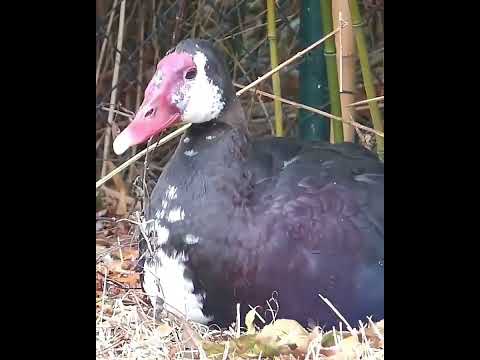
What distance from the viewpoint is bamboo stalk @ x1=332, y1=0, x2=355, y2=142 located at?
2047mm

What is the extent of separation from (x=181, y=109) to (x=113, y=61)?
0.62ft

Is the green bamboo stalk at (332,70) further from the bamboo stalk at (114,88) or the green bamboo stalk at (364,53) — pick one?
the bamboo stalk at (114,88)

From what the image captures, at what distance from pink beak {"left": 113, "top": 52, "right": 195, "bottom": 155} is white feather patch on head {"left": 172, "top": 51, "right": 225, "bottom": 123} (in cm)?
1

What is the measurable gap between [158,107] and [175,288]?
0.93 feet

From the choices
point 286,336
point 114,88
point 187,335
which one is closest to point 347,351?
point 286,336

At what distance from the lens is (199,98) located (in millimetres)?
2006

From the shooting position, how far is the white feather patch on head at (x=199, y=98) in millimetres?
1988

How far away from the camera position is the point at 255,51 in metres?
2.10

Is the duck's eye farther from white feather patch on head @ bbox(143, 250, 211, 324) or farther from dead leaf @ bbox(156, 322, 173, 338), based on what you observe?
dead leaf @ bbox(156, 322, 173, 338)

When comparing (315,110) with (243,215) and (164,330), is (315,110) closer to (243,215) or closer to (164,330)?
(243,215)

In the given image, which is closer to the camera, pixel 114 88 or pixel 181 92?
pixel 181 92
